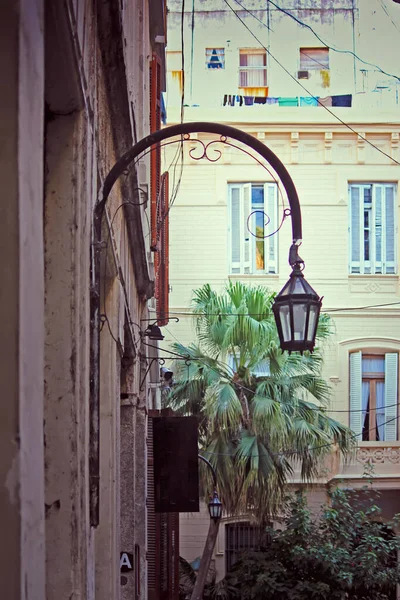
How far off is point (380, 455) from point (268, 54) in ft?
32.0

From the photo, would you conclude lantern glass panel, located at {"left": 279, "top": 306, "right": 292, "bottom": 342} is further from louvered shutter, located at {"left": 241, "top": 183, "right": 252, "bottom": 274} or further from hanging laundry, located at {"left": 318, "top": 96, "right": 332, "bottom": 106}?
hanging laundry, located at {"left": 318, "top": 96, "right": 332, "bottom": 106}

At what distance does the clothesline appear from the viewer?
1067 inches

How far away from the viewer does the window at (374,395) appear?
25.6 m

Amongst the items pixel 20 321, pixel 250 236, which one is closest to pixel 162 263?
pixel 250 236

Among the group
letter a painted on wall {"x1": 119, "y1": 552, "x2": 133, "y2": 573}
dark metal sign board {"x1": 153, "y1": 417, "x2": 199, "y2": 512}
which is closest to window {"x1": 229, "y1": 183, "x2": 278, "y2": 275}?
dark metal sign board {"x1": 153, "y1": 417, "x2": 199, "y2": 512}

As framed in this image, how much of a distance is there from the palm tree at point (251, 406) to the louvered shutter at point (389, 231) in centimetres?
515

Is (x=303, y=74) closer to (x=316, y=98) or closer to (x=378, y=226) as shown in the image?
(x=316, y=98)

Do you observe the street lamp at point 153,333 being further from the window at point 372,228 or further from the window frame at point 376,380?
the window at point 372,228

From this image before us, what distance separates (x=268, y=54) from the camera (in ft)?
90.7

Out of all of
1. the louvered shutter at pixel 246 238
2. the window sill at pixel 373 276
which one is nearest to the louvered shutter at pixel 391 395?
the window sill at pixel 373 276

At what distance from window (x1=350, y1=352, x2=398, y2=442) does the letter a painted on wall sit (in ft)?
50.6

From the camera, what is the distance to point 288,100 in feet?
89.4

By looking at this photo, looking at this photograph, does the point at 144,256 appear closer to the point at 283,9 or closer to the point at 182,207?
the point at 182,207

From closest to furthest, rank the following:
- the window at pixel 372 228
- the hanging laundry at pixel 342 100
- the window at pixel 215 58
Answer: the window at pixel 372 228 → the hanging laundry at pixel 342 100 → the window at pixel 215 58
